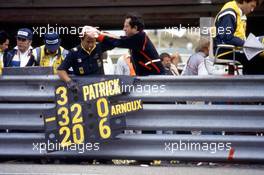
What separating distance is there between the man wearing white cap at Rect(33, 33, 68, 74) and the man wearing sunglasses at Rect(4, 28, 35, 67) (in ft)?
0.33

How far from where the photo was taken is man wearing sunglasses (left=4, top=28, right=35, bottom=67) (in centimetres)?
751

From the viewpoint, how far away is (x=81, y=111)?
5.75 metres

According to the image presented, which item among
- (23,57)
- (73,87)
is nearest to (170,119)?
(73,87)

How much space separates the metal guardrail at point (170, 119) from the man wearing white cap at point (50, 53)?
145 centimetres

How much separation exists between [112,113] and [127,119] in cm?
19

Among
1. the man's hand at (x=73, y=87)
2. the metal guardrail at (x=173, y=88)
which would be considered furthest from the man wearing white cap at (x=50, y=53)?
the man's hand at (x=73, y=87)

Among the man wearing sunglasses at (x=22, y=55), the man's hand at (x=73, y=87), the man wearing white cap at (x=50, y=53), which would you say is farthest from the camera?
the man wearing sunglasses at (x=22, y=55)

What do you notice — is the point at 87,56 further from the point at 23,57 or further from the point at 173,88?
the point at 23,57

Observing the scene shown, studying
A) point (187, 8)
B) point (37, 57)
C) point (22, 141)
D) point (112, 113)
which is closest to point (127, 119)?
point (112, 113)

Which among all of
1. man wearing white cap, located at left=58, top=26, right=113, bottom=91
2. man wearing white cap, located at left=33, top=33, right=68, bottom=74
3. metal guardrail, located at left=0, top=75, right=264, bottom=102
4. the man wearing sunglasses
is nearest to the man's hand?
metal guardrail, located at left=0, top=75, right=264, bottom=102

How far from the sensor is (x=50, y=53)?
7.48 metres

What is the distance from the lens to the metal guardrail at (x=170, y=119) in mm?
5648

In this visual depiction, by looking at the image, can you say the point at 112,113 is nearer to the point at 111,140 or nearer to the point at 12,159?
the point at 111,140

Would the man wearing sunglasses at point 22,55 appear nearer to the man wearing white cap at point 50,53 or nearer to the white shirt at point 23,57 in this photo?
the white shirt at point 23,57
